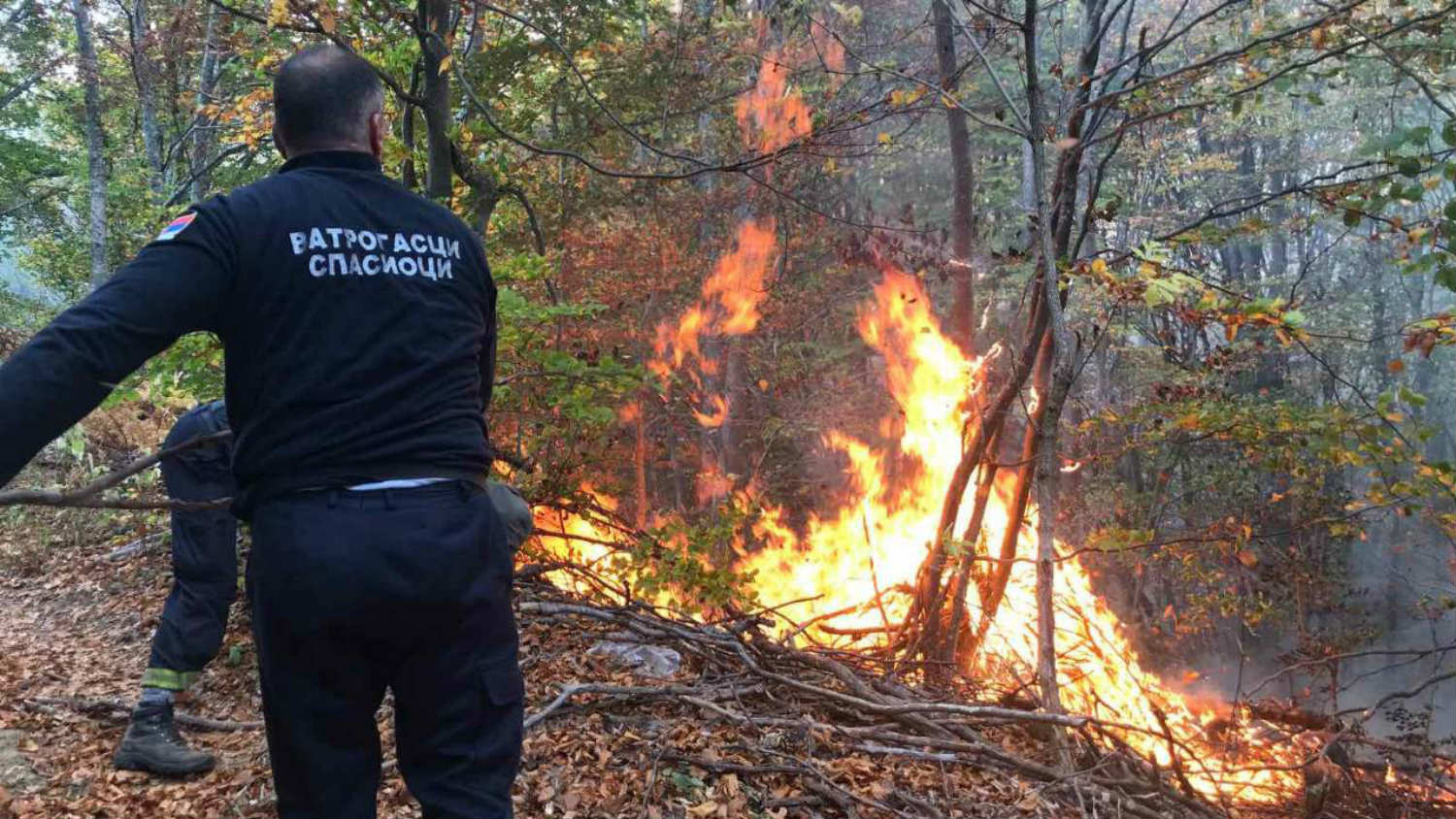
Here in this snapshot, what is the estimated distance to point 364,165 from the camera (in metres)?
2.30

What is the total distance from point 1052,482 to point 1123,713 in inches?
127

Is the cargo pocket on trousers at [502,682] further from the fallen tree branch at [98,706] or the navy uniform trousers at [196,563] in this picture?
the fallen tree branch at [98,706]

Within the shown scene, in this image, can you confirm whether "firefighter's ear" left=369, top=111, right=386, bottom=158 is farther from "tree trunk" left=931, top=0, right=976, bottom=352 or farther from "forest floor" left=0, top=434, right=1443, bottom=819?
"tree trunk" left=931, top=0, right=976, bottom=352

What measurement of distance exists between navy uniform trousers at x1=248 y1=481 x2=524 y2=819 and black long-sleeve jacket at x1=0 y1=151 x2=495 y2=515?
11 cm

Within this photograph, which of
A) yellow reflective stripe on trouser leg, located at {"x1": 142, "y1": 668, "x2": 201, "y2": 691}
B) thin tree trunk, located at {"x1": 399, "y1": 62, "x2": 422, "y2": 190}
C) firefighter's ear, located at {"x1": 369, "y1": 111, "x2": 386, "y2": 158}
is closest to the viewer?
firefighter's ear, located at {"x1": 369, "y1": 111, "x2": 386, "y2": 158}

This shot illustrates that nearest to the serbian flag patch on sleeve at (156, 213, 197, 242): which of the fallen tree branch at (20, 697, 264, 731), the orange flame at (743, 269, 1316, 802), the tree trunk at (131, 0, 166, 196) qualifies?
the fallen tree branch at (20, 697, 264, 731)

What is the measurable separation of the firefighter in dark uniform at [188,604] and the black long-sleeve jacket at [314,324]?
1.92m

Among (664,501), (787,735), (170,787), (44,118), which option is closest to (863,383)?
(664,501)

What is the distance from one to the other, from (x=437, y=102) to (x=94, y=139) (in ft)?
34.7

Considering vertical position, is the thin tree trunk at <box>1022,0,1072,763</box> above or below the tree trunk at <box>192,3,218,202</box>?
below

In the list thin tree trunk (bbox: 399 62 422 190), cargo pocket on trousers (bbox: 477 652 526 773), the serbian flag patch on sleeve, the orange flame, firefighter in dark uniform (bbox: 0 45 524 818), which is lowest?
the orange flame

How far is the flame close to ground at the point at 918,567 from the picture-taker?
6512 millimetres

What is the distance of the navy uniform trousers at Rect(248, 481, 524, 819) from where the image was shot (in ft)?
6.46

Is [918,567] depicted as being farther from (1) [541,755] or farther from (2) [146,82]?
(2) [146,82]
